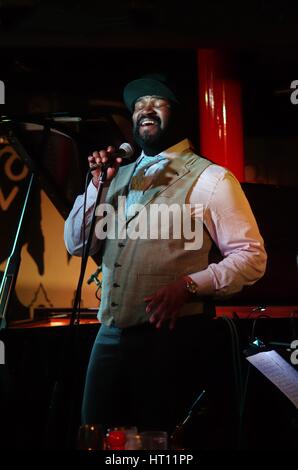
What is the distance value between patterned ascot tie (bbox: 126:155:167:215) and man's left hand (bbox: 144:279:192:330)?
1.44 feet

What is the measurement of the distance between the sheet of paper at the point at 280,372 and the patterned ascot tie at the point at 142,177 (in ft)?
3.05

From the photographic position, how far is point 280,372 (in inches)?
104

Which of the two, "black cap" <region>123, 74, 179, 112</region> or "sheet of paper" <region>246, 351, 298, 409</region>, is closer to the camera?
"sheet of paper" <region>246, 351, 298, 409</region>

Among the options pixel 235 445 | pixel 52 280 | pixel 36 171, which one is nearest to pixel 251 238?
pixel 235 445

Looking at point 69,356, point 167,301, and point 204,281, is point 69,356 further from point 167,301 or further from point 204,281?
point 204,281

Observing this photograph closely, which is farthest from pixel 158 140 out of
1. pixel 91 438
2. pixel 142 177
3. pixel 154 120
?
pixel 91 438

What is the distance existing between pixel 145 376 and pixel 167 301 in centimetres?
35

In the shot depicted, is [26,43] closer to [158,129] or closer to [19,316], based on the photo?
[158,129]

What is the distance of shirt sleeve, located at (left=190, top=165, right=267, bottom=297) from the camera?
298 centimetres

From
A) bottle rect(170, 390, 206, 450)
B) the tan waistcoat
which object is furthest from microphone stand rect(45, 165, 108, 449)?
bottle rect(170, 390, 206, 450)

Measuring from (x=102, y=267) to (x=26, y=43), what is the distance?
57.8 inches

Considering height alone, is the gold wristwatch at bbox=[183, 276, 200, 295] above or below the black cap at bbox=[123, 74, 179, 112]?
below

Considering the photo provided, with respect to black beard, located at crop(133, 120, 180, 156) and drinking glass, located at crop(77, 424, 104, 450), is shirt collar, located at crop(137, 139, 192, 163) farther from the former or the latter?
drinking glass, located at crop(77, 424, 104, 450)

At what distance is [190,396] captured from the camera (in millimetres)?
3049
